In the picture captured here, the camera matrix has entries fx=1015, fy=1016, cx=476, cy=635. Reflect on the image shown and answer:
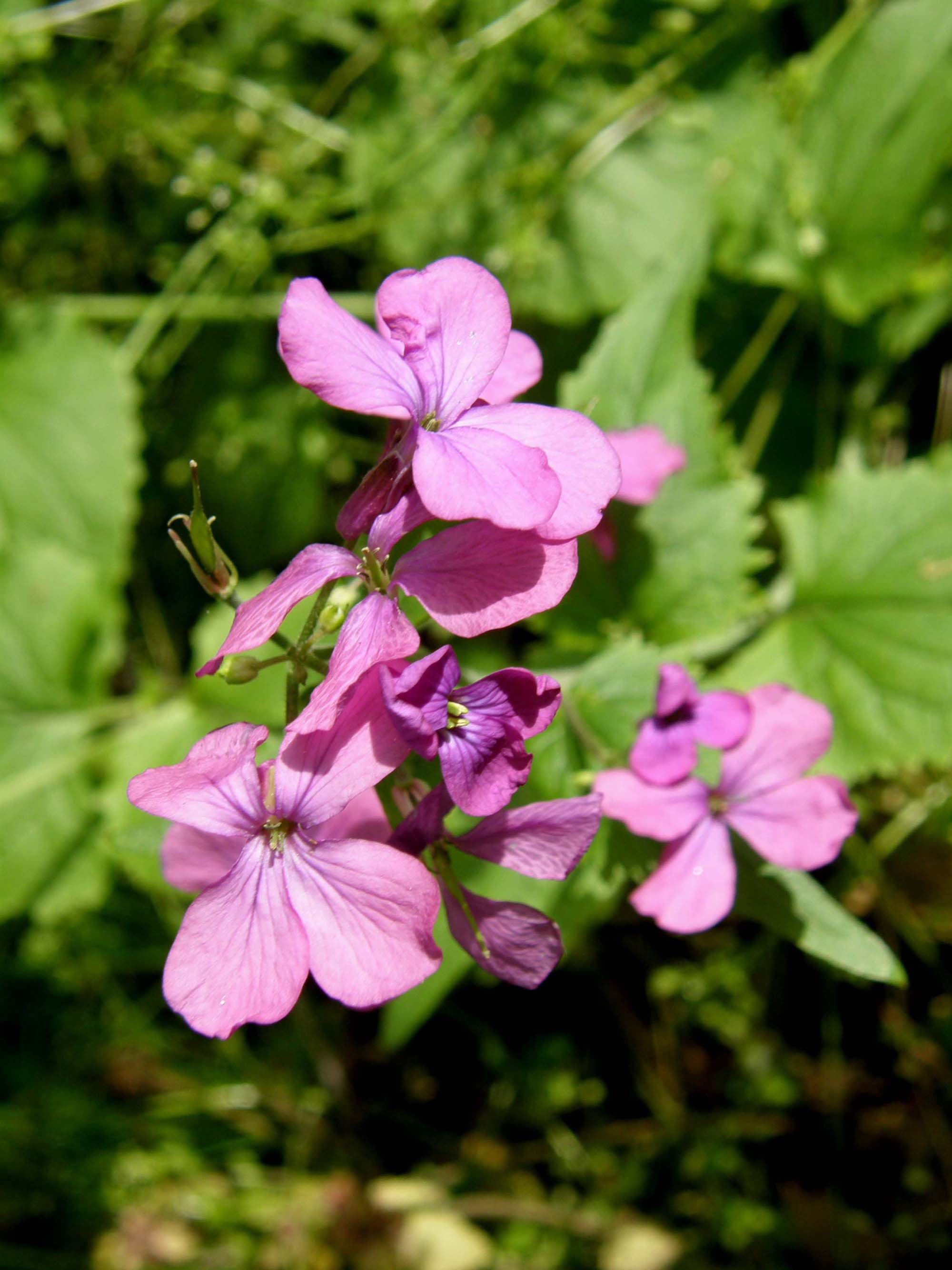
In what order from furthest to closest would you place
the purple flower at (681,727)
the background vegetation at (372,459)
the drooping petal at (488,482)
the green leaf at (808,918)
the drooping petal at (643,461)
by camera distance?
the background vegetation at (372,459), the drooping petal at (643,461), the purple flower at (681,727), the green leaf at (808,918), the drooping petal at (488,482)

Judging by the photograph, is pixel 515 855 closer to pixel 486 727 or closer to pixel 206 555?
pixel 486 727

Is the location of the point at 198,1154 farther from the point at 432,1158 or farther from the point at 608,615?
the point at 608,615

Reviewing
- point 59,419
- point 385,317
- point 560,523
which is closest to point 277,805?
point 560,523

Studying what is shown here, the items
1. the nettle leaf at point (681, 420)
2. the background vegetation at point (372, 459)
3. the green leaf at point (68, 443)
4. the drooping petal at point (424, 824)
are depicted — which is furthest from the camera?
the green leaf at point (68, 443)

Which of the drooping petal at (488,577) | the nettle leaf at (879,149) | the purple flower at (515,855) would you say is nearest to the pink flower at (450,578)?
the drooping petal at (488,577)

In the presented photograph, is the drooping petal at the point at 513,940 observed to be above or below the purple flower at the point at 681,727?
above

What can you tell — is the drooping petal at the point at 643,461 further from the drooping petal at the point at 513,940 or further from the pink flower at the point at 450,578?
the drooping petal at the point at 513,940

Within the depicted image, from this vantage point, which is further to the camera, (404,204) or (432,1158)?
(432,1158)
